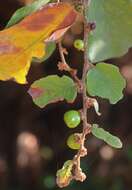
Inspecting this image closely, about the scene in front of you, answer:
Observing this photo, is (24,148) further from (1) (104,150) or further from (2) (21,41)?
(2) (21,41)

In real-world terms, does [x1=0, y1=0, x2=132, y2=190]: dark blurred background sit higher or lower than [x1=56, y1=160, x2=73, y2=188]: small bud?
lower

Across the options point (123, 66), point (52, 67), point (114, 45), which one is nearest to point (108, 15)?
point (114, 45)

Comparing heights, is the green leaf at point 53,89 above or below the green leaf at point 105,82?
below

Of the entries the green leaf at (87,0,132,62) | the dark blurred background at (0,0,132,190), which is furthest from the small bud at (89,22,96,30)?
the dark blurred background at (0,0,132,190)

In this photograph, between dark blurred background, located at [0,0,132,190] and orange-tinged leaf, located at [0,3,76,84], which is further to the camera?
dark blurred background, located at [0,0,132,190]

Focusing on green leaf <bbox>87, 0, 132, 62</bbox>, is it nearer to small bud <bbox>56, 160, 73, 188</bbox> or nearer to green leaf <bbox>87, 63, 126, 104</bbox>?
green leaf <bbox>87, 63, 126, 104</bbox>

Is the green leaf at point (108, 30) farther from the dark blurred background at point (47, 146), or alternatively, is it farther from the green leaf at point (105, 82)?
the dark blurred background at point (47, 146)

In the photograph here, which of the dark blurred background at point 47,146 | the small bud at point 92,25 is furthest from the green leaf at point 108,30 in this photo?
the dark blurred background at point 47,146

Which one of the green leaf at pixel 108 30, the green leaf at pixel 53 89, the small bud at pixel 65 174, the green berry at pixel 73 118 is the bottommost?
the small bud at pixel 65 174
